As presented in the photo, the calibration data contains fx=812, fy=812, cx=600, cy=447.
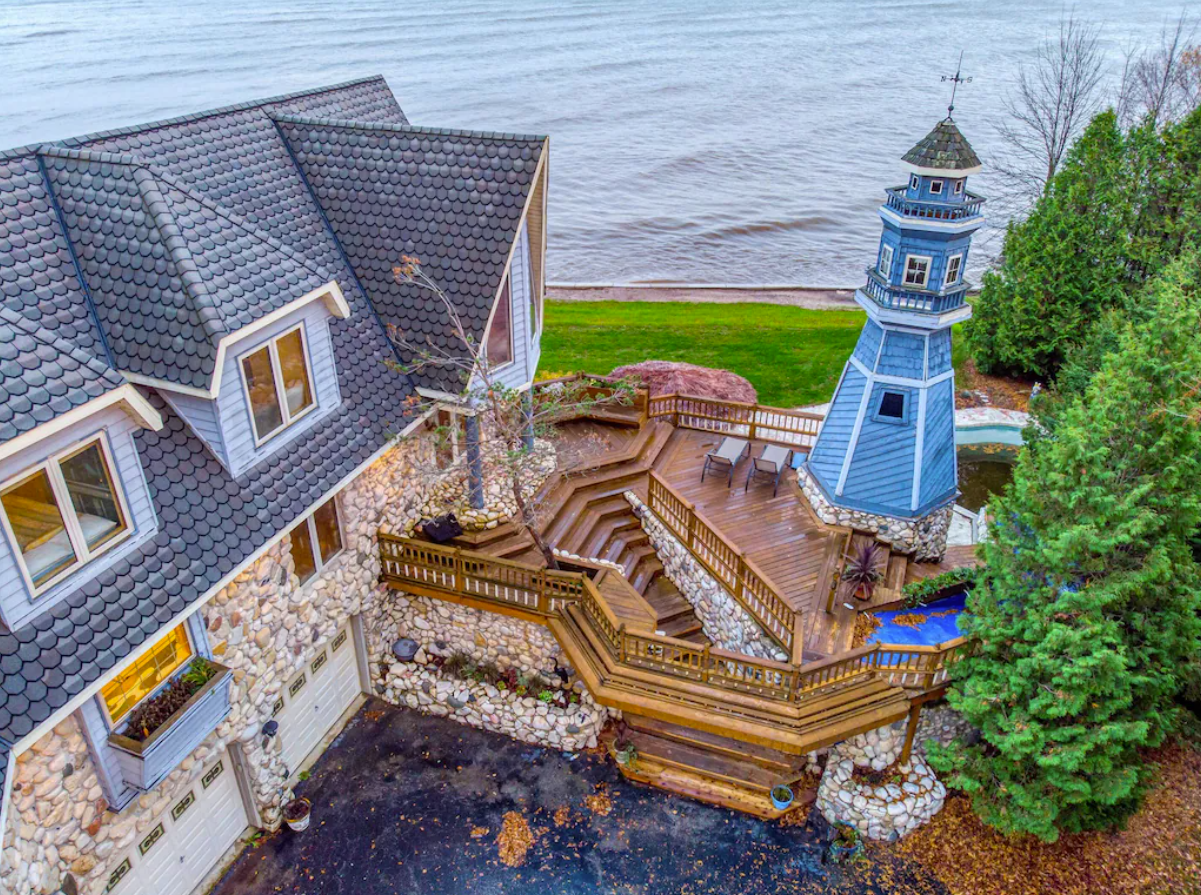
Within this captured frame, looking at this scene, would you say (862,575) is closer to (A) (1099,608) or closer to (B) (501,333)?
(A) (1099,608)

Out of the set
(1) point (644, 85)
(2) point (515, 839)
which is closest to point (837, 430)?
(2) point (515, 839)

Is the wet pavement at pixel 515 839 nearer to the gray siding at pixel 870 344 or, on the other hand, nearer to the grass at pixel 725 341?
the gray siding at pixel 870 344

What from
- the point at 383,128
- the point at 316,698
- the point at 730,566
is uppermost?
the point at 383,128

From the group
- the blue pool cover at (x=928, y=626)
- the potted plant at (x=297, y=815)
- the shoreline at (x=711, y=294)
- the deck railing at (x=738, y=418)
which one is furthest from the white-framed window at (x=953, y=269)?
the shoreline at (x=711, y=294)

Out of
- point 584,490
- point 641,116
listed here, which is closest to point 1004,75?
point 641,116

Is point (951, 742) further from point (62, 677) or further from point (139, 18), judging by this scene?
point (139, 18)
